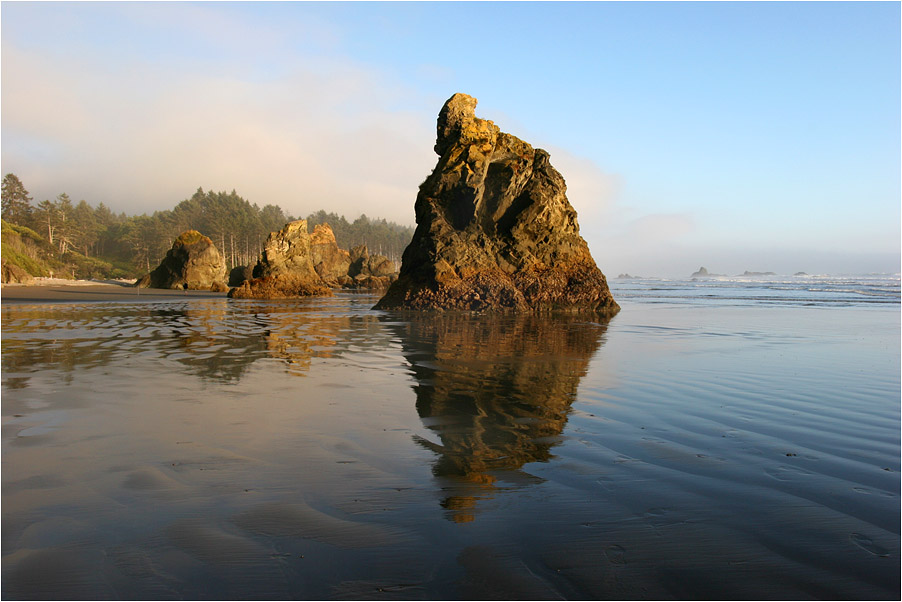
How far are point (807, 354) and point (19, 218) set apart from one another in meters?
107

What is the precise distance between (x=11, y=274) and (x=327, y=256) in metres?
33.1

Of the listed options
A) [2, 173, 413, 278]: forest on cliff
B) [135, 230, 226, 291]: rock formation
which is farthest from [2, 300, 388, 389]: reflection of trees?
[2, 173, 413, 278]: forest on cliff

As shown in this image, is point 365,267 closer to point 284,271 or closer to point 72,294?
point 284,271

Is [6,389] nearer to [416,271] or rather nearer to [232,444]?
[232,444]

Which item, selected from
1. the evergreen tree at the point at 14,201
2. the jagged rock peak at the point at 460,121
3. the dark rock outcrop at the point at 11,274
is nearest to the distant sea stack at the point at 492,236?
the jagged rock peak at the point at 460,121

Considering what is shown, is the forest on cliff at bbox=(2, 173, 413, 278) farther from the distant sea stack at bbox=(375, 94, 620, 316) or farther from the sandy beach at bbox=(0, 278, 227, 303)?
the distant sea stack at bbox=(375, 94, 620, 316)

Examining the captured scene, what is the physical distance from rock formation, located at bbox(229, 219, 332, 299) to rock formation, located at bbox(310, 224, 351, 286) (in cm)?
2372

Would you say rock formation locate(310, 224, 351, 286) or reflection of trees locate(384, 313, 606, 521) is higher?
rock formation locate(310, 224, 351, 286)

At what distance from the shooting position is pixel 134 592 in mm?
2289

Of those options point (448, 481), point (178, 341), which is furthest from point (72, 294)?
point (448, 481)

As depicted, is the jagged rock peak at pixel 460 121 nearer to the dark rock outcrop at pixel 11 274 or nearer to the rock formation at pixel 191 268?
the rock formation at pixel 191 268

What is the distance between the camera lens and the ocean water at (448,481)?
2449 mm

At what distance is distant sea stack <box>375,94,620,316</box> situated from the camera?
21.6 m

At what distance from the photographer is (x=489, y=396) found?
6.36m
